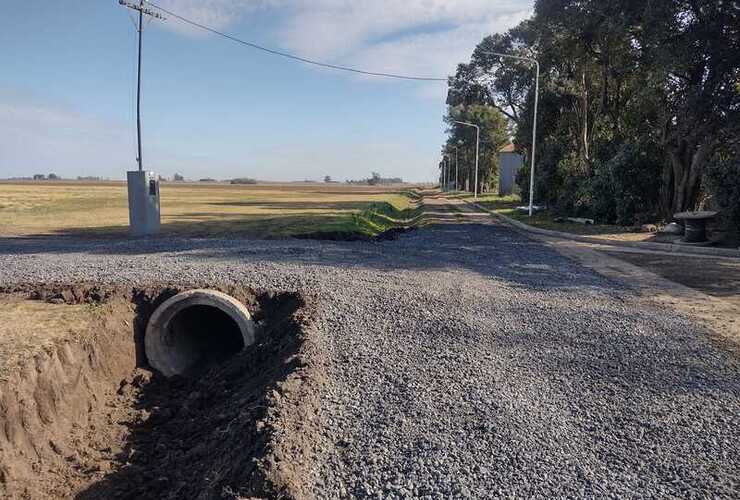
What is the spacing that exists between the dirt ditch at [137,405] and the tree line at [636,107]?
1618cm

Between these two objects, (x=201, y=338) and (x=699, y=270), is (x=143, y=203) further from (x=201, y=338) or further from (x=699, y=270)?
(x=699, y=270)

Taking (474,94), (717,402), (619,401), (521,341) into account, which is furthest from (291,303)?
(474,94)

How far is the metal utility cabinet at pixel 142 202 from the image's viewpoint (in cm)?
1814

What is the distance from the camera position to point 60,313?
26.4 ft

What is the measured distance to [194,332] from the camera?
31.8 ft

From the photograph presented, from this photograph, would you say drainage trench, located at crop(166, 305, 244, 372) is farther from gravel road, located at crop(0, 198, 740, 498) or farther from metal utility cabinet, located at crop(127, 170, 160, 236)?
metal utility cabinet, located at crop(127, 170, 160, 236)

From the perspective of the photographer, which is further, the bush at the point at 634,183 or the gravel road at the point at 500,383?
the bush at the point at 634,183

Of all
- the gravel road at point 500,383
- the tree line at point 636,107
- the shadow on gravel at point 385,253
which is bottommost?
the gravel road at point 500,383

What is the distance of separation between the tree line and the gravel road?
11.2 m

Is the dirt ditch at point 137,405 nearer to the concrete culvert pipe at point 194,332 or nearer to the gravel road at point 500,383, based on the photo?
the concrete culvert pipe at point 194,332

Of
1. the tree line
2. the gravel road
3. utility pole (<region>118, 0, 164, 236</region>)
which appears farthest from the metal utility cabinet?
the tree line

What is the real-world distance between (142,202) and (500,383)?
15.6 meters

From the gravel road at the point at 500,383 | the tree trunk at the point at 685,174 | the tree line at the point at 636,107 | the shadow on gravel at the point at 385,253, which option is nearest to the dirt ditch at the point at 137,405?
the gravel road at the point at 500,383

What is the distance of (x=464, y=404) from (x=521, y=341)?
2166mm
